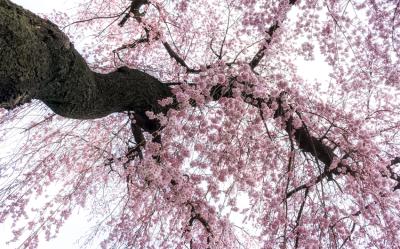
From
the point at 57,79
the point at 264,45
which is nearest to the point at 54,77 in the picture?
the point at 57,79

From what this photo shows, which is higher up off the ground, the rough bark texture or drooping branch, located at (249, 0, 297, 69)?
drooping branch, located at (249, 0, 297, 69)

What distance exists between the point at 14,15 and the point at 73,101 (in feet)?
3.14

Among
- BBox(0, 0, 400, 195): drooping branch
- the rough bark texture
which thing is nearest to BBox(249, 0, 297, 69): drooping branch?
BBox(0, 0, 400, 195): drooping branch

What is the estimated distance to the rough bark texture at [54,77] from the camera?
228cm

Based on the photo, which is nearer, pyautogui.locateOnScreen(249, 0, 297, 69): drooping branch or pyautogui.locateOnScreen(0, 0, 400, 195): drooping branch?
pyautogui.locateOnScreen(0, 0, 400, 195): drooping branch

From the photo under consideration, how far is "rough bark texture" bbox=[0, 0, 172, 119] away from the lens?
89.9 inches

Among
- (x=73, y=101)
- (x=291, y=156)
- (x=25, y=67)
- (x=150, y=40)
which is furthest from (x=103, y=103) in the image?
(x=150, y=40)

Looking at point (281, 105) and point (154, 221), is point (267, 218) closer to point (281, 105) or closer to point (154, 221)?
point (281, 105)

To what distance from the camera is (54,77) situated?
111 inches

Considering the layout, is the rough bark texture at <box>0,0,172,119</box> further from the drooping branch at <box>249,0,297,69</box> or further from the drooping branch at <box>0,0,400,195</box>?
the drooping branch at <box>249,0,297,69</box>

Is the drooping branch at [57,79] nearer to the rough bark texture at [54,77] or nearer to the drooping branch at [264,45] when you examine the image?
the rough bark texture at [54,77]

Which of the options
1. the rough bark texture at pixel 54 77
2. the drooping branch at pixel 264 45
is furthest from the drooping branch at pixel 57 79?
the drooping branch at pixel 264 45

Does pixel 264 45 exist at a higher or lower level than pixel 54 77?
higher

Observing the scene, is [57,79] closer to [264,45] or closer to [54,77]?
[54,77]
